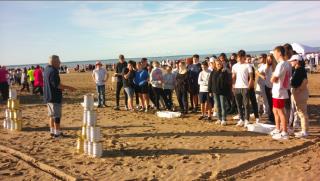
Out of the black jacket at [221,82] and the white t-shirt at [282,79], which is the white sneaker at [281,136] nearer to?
the white t-shirt at [282,79]

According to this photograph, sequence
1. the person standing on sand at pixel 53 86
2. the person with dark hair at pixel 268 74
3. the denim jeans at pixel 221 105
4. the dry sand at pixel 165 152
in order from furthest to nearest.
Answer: the denim jeans at pixel 221 105, the person with dark hair at pixel 268 74, the person standing on sand at pixel 53 86, the dry sand at pixel 165 152

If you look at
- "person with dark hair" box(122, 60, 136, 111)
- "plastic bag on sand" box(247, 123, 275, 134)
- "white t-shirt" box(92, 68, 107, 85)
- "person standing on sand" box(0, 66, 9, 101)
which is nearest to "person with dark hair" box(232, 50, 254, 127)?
"plastic bag on sand" box(247, 123, 275, 134)

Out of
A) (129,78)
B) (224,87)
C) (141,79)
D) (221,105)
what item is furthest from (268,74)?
(129,78)

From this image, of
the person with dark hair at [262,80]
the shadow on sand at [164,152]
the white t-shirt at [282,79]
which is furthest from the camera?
the person with dark hair at [262,80]

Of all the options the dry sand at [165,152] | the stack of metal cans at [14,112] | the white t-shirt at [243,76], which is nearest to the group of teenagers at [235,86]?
the white t-shirt at [243,76]

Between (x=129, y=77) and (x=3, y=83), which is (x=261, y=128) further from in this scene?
(x=3, y=83)

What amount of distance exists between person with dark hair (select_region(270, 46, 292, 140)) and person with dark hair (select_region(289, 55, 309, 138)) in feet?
0.82

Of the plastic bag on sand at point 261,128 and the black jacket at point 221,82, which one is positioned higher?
the black jacket at point 221,82

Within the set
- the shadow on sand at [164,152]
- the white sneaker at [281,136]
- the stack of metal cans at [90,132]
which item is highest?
the stack of metal cans at [90,132]

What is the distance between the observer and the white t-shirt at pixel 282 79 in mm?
7934

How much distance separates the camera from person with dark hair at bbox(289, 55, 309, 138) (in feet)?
26.8

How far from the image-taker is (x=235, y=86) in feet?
31.4

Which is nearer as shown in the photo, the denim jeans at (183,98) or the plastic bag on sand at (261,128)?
the plastic bag on sand at (261,128)

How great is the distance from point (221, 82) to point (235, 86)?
1.24 ft
